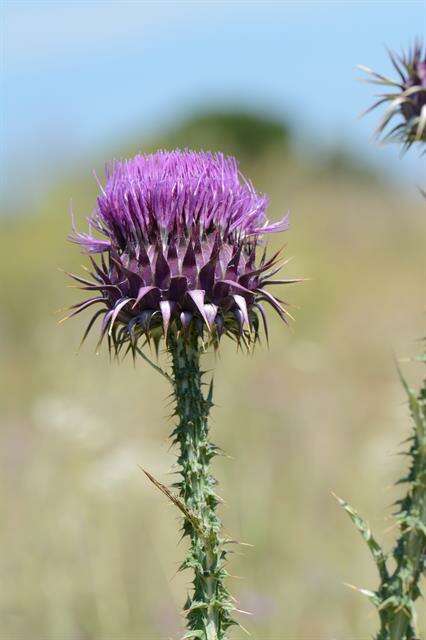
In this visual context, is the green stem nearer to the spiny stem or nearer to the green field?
the spiny stem

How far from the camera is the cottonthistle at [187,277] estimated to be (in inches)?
110

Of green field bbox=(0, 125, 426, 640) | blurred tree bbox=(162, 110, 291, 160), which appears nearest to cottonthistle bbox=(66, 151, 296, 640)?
green field bbox=(0, 125, 426, 640)

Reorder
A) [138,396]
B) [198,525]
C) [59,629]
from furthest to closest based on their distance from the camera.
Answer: [138,396] < [59,629] < [198,525]

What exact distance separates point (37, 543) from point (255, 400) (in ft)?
8.02

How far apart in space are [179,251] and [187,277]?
10 cm

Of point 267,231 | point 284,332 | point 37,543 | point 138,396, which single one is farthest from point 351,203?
point 267,231

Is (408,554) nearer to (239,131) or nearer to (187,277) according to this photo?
(187,277)

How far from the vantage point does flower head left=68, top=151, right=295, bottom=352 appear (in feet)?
9.29

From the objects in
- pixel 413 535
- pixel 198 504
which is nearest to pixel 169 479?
pixel 198 504

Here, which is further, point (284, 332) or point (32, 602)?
point (284, 332)

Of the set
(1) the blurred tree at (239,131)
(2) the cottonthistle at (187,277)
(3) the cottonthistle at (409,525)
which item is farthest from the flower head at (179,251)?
(1) the blurred tree at (239,131)

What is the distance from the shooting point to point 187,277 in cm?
287

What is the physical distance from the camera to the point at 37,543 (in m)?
6.25

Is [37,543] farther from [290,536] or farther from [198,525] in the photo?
[198,525]
